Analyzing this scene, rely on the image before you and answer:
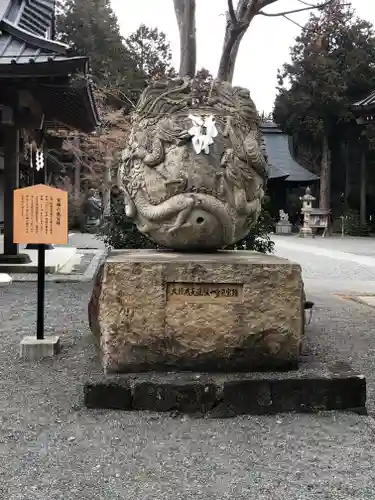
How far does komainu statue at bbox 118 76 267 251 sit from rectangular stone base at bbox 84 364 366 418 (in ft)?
3.32

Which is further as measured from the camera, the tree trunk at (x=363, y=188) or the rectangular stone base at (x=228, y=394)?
the tree trunk at (x=363, y=188)

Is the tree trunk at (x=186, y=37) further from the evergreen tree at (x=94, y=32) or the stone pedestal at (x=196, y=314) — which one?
the evergreen tree at (x=94, y=32)

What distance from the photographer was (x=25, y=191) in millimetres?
4086

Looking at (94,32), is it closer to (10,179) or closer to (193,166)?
(10,179)

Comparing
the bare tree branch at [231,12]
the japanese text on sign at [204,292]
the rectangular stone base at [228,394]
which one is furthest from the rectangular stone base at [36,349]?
the bare tree branch at [231,12]

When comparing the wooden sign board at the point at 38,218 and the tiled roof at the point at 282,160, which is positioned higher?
the tiled roof at the point at 282,160

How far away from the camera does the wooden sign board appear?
403 cm

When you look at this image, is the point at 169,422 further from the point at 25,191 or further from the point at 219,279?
the point at 25,191

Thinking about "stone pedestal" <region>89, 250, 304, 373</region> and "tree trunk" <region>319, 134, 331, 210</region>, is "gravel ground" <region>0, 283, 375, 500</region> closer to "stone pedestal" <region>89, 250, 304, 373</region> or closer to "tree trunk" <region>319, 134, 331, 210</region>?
"stone pedestal" <region>89, 250, 304, 373</region>

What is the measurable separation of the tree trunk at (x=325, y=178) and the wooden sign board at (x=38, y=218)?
25993 millimetres

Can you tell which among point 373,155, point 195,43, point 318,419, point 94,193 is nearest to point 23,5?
point 195,43

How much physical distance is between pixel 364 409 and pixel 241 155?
175cm

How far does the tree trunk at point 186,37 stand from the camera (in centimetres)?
702

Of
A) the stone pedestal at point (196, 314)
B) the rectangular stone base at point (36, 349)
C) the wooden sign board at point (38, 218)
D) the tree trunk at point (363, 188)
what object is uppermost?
the tree trunk at point (363, 188)
